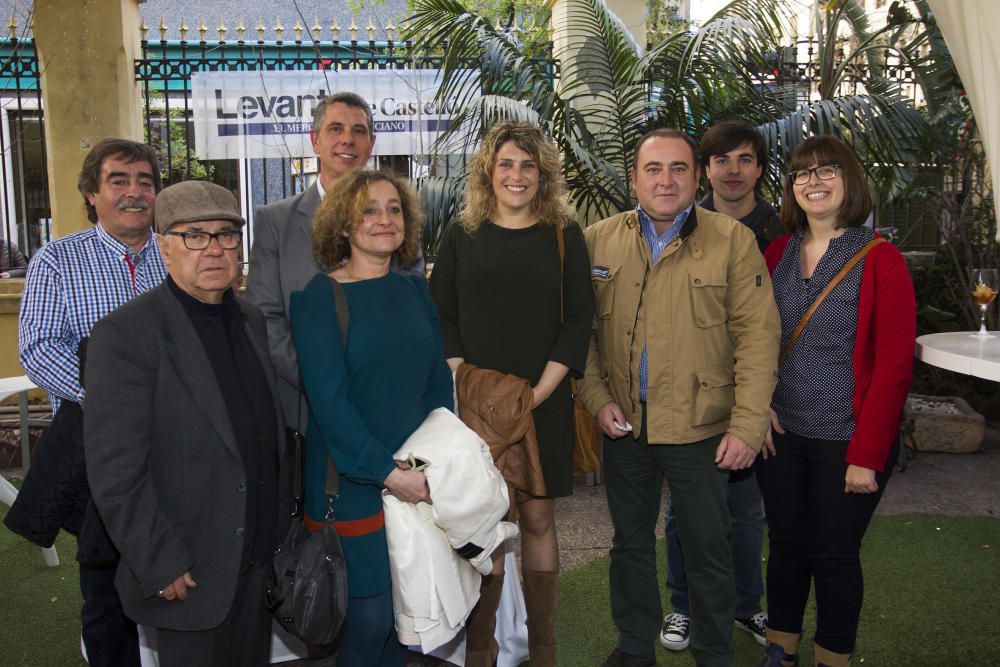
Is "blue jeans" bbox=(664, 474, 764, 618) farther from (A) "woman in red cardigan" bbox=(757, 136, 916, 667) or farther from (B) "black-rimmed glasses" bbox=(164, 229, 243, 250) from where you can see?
(B) "black-rimmed glasses" bbox=(164, 229, 243, 250)

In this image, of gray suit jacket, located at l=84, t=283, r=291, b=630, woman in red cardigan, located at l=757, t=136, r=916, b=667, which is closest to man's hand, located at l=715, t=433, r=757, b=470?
woman in red cardigan, located at l=757, t=136, r=916, b=667

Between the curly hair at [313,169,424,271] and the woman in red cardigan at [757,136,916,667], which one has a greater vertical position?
the curly hair at [313,169,424,271]

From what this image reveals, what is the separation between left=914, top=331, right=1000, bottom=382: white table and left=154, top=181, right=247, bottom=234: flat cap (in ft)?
8.01

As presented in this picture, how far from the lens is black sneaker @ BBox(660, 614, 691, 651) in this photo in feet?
12.6

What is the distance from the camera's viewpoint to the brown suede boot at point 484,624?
3291 millimetres

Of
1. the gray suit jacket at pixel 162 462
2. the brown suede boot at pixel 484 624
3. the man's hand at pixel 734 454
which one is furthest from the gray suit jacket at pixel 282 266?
the man's hand at pixel 734 454

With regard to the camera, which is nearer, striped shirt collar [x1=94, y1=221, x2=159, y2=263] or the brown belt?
the brown belt

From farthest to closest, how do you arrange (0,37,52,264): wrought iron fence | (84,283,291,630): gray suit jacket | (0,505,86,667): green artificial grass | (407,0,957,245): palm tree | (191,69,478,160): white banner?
(191,69,478,160): white banner → (0,37,52,264): wrought iron fence → (407,0,957,245): palm tree → (0,505,86,667): green artificial grass → (84,283,291,630): gray suit jacket

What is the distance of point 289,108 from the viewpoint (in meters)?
8.24

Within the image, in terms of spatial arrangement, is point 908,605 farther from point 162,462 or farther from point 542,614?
point 162,462

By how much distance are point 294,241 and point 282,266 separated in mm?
104

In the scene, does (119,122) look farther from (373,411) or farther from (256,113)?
(373,411)

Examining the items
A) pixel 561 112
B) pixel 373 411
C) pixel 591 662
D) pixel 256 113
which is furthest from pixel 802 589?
pixel 256 113

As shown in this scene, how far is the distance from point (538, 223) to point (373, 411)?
103 cm
